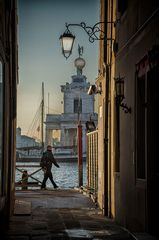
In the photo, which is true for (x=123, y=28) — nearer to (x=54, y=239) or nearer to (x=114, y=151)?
(x=114, y=151)

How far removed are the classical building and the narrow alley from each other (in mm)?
103682

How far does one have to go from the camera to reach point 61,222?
13.4 meters

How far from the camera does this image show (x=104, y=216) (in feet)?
50.2

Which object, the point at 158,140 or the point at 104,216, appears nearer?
the point at 158,140

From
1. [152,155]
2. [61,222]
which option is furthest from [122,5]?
[61,222]

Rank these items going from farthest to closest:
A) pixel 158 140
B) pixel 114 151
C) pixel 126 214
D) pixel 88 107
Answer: pixel 88 107 < pixel 114 151 < pixel 126 214 < pixel 158 140

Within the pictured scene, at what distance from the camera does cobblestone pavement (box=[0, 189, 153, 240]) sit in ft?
36.2

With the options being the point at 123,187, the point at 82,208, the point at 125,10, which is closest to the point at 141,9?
the point at 125,10

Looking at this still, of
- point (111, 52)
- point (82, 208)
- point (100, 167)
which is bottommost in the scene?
point (82, 208)

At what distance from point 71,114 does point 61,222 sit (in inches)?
4784

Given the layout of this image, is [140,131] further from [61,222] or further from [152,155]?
[61,222]

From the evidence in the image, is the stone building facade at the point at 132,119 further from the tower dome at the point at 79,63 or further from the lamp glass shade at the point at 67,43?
the tower dome at the point at 79,63

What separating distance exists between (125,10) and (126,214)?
14.4ft

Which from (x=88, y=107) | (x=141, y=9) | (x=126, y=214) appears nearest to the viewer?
(x=141, y=9)
